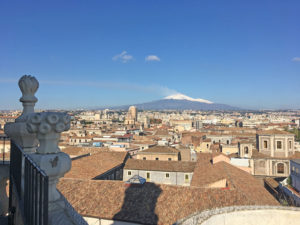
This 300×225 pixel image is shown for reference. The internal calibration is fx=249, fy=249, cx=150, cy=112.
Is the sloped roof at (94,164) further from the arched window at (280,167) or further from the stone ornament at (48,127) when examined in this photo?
the arched window at (280,167)

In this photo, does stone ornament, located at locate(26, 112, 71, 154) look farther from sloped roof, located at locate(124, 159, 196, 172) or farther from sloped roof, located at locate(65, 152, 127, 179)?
sloped roof, located at locate(124, 159, 196, 172)

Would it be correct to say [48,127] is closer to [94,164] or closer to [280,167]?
[94,164]

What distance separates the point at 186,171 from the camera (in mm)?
24766

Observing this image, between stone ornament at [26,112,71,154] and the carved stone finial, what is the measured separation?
57.0 inches

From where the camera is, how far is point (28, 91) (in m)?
3.77

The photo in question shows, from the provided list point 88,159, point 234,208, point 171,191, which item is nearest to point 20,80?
point 234,208

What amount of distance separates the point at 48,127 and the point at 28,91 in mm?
1722

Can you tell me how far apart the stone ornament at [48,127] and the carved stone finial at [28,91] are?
4.75 ft

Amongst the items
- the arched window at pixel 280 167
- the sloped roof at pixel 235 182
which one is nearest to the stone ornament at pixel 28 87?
the sloped roof at pixel 235 182

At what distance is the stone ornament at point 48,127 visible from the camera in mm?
2355

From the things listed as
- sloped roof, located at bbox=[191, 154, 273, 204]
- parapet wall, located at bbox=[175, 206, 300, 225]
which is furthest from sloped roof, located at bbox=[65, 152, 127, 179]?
parapet wall, located at bbox=[175, 206, 300, 225]

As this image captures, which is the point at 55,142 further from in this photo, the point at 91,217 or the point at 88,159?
the point at 88,159

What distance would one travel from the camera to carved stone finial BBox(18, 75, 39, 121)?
3.71 metres

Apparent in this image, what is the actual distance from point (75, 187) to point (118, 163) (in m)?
10.2
